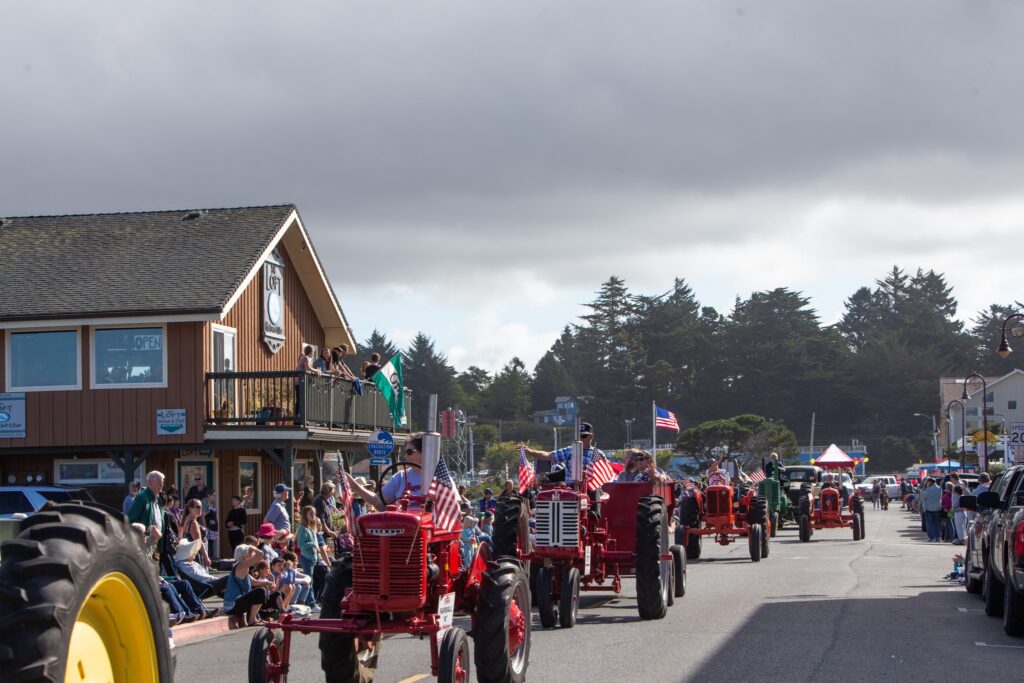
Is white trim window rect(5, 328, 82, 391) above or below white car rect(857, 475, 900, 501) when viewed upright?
above

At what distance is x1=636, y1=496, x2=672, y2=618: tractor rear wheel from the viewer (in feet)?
49.0

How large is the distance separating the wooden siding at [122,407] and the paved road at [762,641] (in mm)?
11447

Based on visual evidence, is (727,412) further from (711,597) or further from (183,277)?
(711,597)

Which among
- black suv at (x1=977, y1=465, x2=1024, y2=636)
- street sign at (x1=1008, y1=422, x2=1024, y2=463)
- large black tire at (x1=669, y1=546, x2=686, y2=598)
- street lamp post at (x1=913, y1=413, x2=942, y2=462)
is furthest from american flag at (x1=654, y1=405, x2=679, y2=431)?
street lamp post at (x1=913, y1=413, x2=942, y2=462)

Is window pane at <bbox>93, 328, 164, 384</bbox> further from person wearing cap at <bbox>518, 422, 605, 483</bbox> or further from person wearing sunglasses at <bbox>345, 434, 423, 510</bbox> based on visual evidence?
person wearing sunglasses at <bbox>345, 434, 423, 510</bbox>

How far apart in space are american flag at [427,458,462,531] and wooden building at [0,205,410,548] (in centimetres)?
1678

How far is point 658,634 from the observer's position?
1378 centimetres

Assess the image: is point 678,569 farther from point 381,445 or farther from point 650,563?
point 381,445

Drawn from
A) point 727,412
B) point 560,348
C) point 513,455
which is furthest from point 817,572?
point 560,348

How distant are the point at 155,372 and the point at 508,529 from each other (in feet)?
48.9

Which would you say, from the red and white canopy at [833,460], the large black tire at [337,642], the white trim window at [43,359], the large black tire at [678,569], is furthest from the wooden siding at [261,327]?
the red and white canopy at [833,460]

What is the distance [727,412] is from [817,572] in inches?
3732

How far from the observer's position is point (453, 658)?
8.71 metres

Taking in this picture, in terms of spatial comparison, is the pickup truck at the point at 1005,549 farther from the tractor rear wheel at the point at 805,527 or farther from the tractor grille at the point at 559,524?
the tractor rear wheel at the point at 805,527
